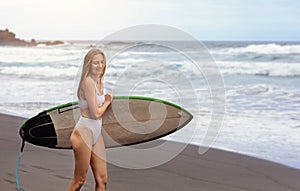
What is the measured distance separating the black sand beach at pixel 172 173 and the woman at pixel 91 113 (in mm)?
1246

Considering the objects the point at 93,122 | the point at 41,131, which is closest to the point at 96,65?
the point at 93,122

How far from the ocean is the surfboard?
18 centimetres

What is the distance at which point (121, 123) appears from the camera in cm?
370

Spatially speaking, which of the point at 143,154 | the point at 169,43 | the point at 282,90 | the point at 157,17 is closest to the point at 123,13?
the point at 157,17

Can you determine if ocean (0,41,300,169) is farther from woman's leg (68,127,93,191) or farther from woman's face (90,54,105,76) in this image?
woman's leg (68,127,93,191)

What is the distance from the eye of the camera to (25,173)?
4840 millimetres

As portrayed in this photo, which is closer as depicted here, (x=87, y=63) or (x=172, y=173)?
(x=87, y=63)

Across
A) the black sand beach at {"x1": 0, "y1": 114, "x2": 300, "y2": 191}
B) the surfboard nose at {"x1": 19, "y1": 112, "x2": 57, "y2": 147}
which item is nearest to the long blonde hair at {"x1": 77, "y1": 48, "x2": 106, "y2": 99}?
the surfboard nose at {"x1": 19, "y1": 112, "x2": 57, "y2": 147}

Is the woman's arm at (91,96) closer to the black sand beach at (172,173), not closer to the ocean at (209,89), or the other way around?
the ocean at (209,89)

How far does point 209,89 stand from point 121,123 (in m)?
10.6

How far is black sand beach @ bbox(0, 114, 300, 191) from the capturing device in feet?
14.9

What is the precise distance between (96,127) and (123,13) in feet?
76.0

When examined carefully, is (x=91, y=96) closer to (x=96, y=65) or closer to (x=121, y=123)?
(x=96, y=65)

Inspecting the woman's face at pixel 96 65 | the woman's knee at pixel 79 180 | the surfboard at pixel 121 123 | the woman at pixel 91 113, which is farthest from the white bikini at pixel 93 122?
the surfboard at pixel 121 123
